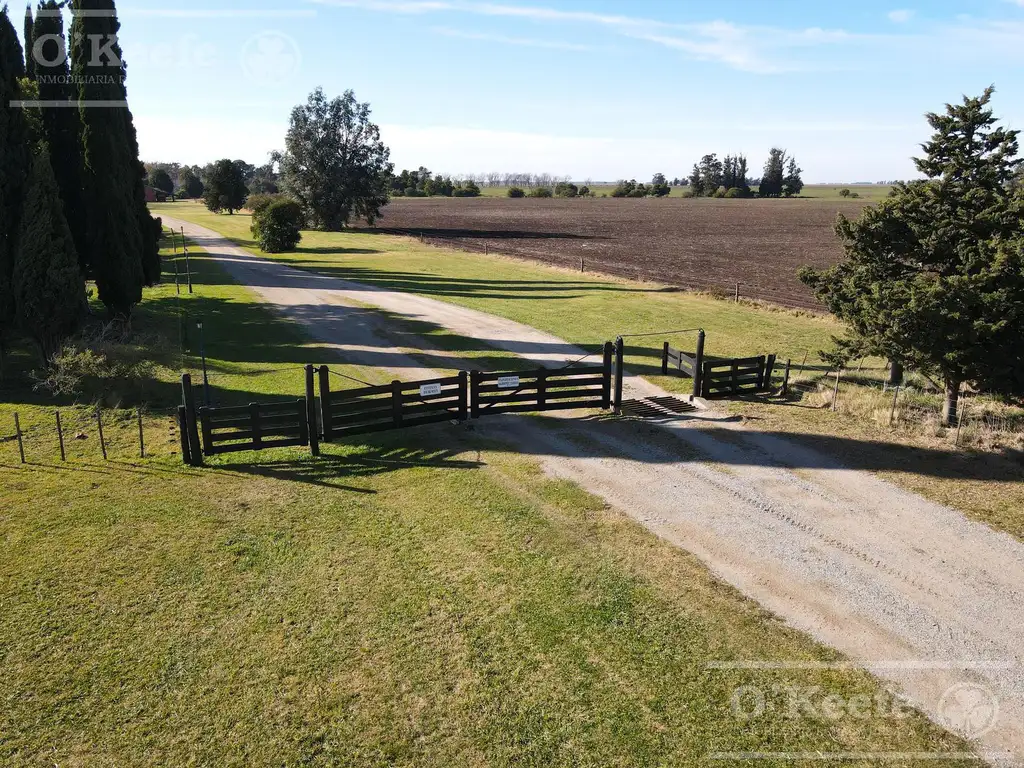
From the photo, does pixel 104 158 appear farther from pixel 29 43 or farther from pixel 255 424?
pixel 255 424

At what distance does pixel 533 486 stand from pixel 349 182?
230ft

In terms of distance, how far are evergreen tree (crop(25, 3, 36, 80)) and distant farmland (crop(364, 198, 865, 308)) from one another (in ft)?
100

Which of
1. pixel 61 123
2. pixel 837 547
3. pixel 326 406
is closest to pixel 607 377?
pixel 326 406

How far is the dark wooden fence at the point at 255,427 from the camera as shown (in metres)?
12.9

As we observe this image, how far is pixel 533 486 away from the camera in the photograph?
12.2m

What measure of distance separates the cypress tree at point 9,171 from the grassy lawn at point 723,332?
17091 millimetres

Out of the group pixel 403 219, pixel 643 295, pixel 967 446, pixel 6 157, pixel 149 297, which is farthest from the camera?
pixel 403 219

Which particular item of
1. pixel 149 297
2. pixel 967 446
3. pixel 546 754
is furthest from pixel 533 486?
pixel 149 297

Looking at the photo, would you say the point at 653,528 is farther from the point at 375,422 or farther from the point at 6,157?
the point at 6,157

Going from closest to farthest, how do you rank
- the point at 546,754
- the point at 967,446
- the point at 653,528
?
the point at 546,754
the point at 653,528
the point at 967,446

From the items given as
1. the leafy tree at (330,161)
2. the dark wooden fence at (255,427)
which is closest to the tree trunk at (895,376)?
the dark wooden fence at (255,427)

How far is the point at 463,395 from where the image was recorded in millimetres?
15125

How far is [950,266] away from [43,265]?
74.8 feet

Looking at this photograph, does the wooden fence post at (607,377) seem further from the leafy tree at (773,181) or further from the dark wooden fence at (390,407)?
the leafy tree at (773,181)
